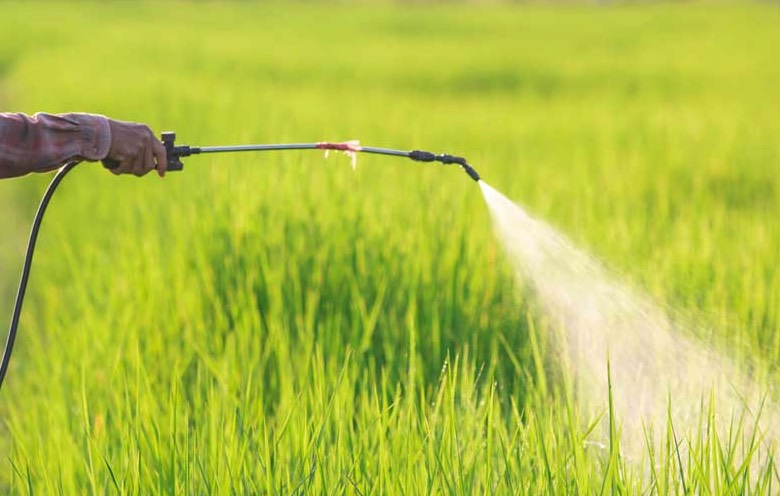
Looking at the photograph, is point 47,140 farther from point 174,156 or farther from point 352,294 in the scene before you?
point 352,294

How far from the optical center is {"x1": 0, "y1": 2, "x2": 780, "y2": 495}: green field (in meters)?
1.78

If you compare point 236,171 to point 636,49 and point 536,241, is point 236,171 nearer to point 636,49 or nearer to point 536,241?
point 536,241

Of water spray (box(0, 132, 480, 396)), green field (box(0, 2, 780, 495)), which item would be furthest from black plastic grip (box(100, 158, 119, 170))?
green field (box(0, 2, 780, 495))

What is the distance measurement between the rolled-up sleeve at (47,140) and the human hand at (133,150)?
0.08 feet

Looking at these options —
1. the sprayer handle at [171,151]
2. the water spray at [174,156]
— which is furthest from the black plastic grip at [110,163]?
the sprayer handle at [171,151]

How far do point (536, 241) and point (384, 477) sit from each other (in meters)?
0.98

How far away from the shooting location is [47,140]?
170 cm

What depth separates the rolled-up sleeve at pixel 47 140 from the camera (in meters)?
1.66

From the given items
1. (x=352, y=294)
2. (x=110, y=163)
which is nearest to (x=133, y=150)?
(x=110, y=163)

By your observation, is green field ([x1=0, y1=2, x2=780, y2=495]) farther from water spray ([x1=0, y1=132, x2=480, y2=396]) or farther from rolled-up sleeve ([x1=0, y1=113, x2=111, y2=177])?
rolled-up sleeve ([x1=0, y1=113, x2=111, y2=177])

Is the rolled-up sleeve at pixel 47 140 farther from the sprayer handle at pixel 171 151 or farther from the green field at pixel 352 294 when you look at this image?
the green field at pixel 352 294

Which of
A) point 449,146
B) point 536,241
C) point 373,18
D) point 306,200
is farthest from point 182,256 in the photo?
point 373,18

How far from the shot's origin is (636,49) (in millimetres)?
15516

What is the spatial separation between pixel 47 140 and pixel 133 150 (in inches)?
6.0
